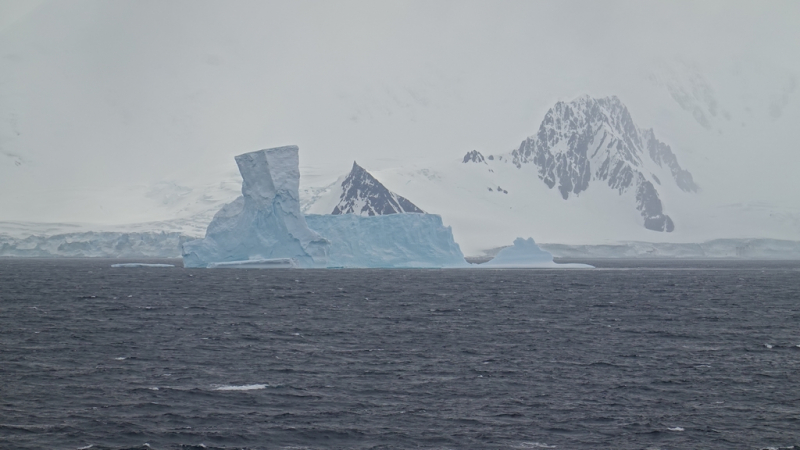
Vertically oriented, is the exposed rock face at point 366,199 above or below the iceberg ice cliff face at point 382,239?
above

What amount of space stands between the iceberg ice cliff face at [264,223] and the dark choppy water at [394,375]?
32374mm

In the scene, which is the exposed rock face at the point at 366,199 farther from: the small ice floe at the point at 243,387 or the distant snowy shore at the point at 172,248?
the small ice floe at the point at 243,387

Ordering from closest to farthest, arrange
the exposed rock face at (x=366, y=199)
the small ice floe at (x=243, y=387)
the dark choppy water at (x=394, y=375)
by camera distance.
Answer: the dark choppy water at (x=394, y=375) → the small ice floe at (x=243, y=387) → the exposed rock face at (x=366, y=199)

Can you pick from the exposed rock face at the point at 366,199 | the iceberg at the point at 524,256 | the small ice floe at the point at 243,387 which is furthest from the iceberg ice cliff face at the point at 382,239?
the small ice floe at the point at 243,387

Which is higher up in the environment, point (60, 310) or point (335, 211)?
point (335, 211)

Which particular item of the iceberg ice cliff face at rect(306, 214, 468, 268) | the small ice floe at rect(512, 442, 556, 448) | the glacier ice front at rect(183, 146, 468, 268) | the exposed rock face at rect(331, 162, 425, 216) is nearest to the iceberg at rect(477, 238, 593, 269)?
the iceberg ice cliff face at rect(306, 214, 468, 268)

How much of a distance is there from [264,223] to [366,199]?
78088mm

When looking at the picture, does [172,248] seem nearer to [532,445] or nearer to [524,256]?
[524,256]

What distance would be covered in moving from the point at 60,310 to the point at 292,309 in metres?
11.1

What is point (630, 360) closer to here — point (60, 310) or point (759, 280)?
point (60, 310)

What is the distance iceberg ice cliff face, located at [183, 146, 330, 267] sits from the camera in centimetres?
7925

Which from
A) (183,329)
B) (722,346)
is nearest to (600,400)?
(722,346)

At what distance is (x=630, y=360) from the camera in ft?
92.7

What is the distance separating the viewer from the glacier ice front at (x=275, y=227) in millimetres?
79375
